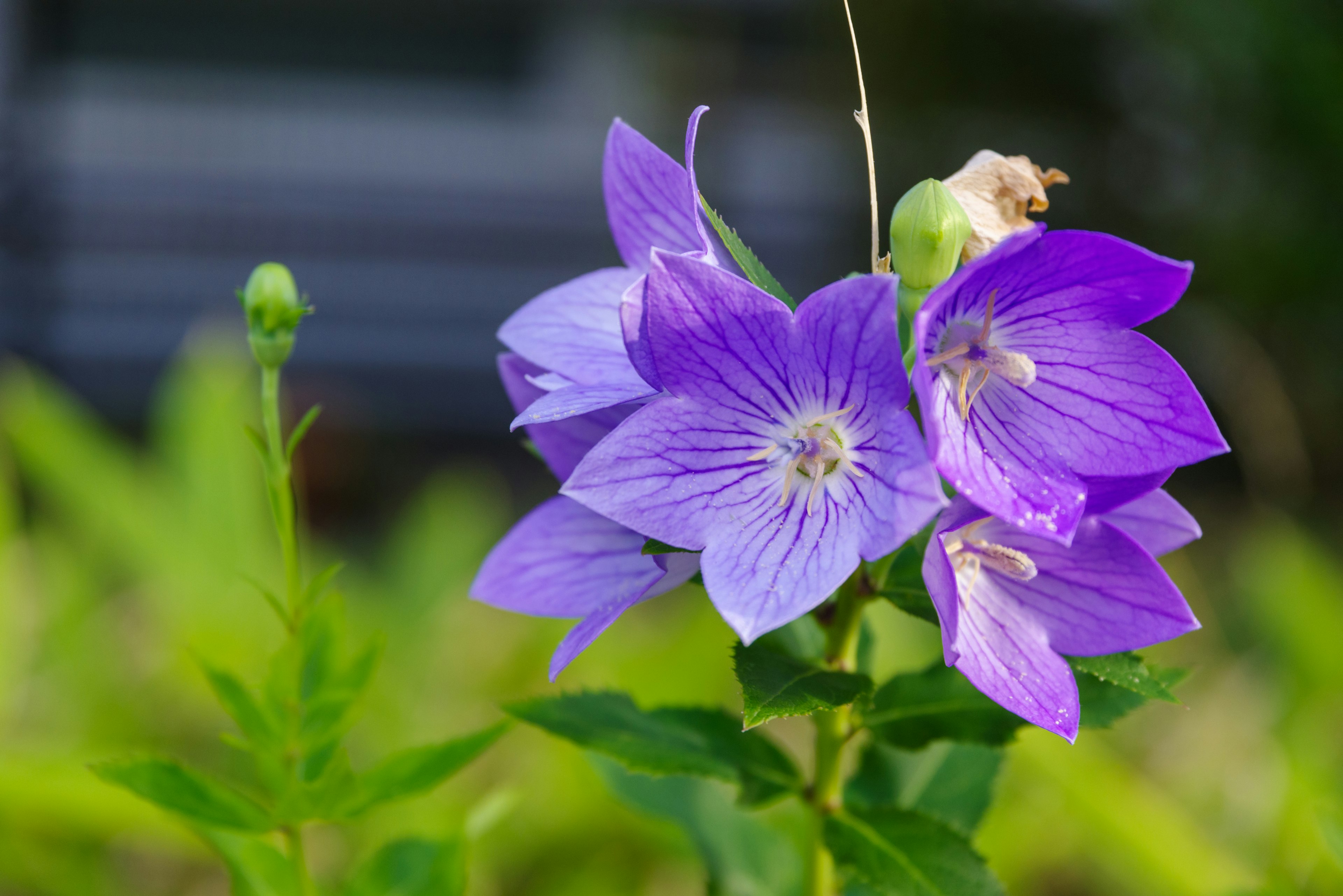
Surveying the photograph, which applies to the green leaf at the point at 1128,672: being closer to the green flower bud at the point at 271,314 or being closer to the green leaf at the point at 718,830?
the green leaf at the point at 718,830

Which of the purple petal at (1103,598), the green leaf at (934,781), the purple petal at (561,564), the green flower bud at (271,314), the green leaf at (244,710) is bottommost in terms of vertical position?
the green leaf at (934,781)

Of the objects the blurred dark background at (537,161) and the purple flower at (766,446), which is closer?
the purple flower at (766,446)

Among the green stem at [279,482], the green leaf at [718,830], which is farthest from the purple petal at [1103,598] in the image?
the green stem at [279,482]

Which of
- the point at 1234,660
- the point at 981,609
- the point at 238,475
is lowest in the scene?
the point at 1234,660

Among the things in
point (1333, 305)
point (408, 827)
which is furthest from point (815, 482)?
point (1333, 305)

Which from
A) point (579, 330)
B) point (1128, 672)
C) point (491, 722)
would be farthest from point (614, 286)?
point (491, 722)

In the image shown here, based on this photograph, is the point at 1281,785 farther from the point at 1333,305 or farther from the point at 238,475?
the point at 1333,305

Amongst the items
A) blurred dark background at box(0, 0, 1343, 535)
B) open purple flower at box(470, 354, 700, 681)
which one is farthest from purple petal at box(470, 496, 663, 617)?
blurred dark background at box(0, 0, 1343, 535)

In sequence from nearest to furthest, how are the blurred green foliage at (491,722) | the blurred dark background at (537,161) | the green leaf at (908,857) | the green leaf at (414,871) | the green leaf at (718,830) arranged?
the green leaf at (908,857)
the green leaf at (414,871)
the green leaf at (718,830)
the blurred green foliage at (491,722)
the blurred dark background at (537,161)
